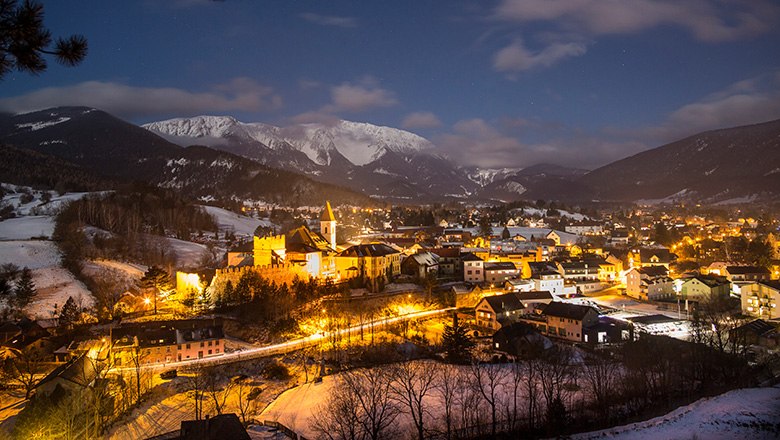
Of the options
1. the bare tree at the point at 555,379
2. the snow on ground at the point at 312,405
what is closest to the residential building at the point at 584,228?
the bare tree at the point at 555,379

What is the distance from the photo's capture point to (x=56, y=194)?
287 feet

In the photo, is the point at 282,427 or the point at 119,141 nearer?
the point at 282,427

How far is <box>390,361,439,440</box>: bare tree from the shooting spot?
931 inches

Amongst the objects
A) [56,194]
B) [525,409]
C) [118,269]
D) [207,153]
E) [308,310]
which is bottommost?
[525,409]

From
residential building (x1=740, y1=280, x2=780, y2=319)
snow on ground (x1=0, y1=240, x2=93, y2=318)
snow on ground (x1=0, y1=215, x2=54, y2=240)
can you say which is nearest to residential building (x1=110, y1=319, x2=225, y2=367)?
snow on ground (x1=0, y1=240, x2=93, y2=318)

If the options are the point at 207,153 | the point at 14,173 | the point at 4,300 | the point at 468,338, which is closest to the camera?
the point at 468,338

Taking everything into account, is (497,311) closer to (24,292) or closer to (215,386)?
(215,386)

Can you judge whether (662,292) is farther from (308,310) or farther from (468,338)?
(308,310)

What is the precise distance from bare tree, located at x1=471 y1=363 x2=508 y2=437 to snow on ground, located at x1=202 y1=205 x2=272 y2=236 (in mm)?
76150

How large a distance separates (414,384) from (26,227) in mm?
60897

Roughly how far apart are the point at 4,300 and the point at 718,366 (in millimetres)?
48558

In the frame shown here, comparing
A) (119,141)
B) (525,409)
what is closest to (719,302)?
(525,409)

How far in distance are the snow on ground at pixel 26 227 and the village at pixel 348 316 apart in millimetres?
25808

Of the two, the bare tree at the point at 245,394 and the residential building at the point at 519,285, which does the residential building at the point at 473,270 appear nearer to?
the residential building at the point at 519,285
